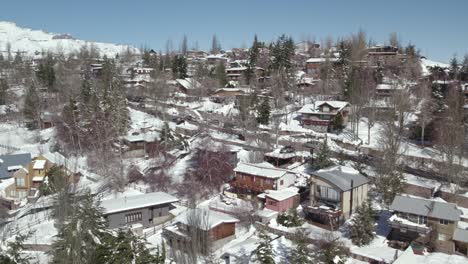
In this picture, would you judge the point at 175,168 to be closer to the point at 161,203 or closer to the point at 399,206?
the point at 161,203

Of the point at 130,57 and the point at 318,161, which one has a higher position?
the point at 130,57

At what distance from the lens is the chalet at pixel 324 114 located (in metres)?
45.8

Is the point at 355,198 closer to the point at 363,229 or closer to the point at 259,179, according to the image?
the point at 363,229

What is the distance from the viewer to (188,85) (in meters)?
63.9

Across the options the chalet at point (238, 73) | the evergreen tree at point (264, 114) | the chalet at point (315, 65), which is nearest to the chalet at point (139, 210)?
the evergreen tree at point (264, 114)

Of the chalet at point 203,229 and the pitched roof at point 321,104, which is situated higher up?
the pitched roof at point 321,104

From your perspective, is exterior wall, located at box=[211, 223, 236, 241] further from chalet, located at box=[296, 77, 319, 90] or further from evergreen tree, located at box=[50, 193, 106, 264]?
chalet, located at box=[296, 77, 319, 90]

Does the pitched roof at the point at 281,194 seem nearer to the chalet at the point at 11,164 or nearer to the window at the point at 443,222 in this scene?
the window at the point at 443,222

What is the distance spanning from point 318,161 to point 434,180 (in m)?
9.59

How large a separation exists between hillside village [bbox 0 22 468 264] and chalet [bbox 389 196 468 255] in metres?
0.09

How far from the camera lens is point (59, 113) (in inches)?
2126

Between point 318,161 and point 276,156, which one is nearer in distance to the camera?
point 318,161

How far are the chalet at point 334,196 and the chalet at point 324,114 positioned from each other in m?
17.4

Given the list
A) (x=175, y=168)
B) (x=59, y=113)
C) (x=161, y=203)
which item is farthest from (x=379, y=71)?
(x=59, y=113)
